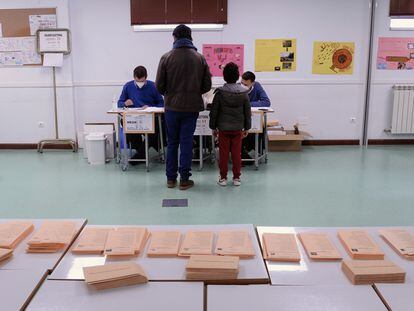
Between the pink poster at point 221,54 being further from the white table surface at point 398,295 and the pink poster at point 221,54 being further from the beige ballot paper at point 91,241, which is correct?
the white table surface at point 398,295

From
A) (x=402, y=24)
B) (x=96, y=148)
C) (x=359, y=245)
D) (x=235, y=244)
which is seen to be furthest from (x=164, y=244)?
(x=402, y=24)

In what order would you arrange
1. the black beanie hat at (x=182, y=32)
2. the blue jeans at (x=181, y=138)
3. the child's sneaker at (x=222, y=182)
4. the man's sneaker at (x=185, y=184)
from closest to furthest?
the black beanie hat at (x=182, y=32) < the blue jeans at (x=181, y=138) < the man's sneaker at (x=185, y=184) < the child's sneaker at (x=222, y=182)

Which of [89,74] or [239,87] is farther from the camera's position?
[89,74]

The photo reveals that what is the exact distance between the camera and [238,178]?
495 centimetres

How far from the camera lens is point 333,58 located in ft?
23.2

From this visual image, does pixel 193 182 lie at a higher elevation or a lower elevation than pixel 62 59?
lower

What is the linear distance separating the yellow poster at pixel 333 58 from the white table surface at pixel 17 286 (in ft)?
20.7

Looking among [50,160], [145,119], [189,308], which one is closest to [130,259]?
[189,308]

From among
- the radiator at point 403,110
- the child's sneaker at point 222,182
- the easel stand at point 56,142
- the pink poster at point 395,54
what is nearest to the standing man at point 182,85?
the child's sneaker at point 222,182

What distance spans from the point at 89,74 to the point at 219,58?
2050mm

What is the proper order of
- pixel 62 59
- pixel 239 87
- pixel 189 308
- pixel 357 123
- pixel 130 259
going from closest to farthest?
pixel 189 308 < pixel 130 259 < pixel 239 87 < pixel 62 59 < pixel 357 123

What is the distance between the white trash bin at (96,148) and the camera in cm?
586

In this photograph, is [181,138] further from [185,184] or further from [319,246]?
[319,246]

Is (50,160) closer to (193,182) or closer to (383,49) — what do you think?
(193,182)
